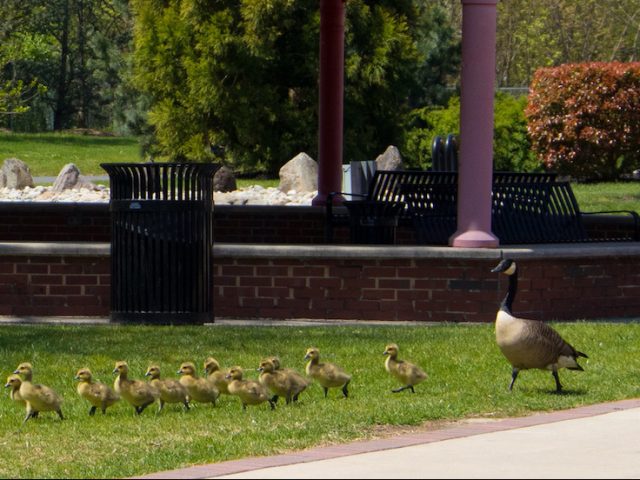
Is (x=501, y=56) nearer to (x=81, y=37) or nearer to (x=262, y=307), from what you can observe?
(x=81, y=37)

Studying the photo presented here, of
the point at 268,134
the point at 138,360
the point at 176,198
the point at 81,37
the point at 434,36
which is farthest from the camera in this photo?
the point at 81,37

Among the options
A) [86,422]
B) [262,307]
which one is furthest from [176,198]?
[86,422]

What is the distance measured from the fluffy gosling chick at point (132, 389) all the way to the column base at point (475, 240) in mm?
5659

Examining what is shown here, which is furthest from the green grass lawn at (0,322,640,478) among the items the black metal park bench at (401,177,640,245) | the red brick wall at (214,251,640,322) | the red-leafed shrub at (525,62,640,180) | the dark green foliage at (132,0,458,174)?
the dark green foliage at (132,0,458,174)

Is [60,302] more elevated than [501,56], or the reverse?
[501,56]

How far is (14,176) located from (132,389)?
2554 cm

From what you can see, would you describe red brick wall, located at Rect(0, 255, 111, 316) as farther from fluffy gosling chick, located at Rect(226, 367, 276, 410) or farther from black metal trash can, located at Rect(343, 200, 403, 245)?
fluffy gosling chick, located at Rect(226, 367, 276, 410)

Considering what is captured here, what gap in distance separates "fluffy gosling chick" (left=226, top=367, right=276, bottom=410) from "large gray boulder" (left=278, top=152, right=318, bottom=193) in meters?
21.7

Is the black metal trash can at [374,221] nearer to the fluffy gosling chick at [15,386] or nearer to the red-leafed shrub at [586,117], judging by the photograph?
the fluffy gosling chick at [15,386]

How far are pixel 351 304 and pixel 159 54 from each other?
23.7 meters

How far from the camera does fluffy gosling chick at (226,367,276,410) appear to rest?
8.92 metres

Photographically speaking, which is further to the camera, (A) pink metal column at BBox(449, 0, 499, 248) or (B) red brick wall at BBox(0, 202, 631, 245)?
(B) red brick wall at BBox(0, 202, 631, 245)

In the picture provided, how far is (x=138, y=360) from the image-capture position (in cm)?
1088

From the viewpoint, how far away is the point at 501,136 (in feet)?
119
